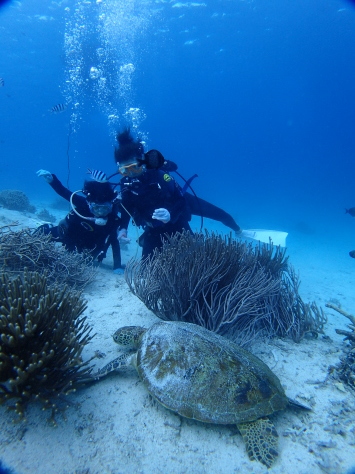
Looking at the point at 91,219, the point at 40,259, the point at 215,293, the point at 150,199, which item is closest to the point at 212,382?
the point at 215,293

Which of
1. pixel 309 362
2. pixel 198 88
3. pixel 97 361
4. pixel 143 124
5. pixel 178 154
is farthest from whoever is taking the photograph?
pixel 178 154

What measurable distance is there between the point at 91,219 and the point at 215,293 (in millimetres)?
4171

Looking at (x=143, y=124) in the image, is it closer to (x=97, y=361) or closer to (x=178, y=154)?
(x=178, y=154)

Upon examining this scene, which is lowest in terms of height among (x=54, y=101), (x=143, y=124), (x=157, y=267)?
(x=157, y=267)

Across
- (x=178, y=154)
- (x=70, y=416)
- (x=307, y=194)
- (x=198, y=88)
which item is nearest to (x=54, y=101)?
(x=198, y=88)

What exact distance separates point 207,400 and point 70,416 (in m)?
1.29

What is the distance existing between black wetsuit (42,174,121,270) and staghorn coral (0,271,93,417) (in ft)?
13.8

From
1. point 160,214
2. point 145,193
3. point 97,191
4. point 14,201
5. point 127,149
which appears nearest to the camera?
point 160,214

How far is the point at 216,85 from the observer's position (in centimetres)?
5769

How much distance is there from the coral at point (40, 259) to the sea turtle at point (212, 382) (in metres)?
2.82

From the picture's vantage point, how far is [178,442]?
2.09 meters

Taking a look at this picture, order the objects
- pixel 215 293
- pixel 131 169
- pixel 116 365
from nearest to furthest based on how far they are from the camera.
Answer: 1. pixel 116 365
2. pixel 215 293
3. pixel 131 169

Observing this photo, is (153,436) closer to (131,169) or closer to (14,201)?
(131,169)

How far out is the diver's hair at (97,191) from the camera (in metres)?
5.95
